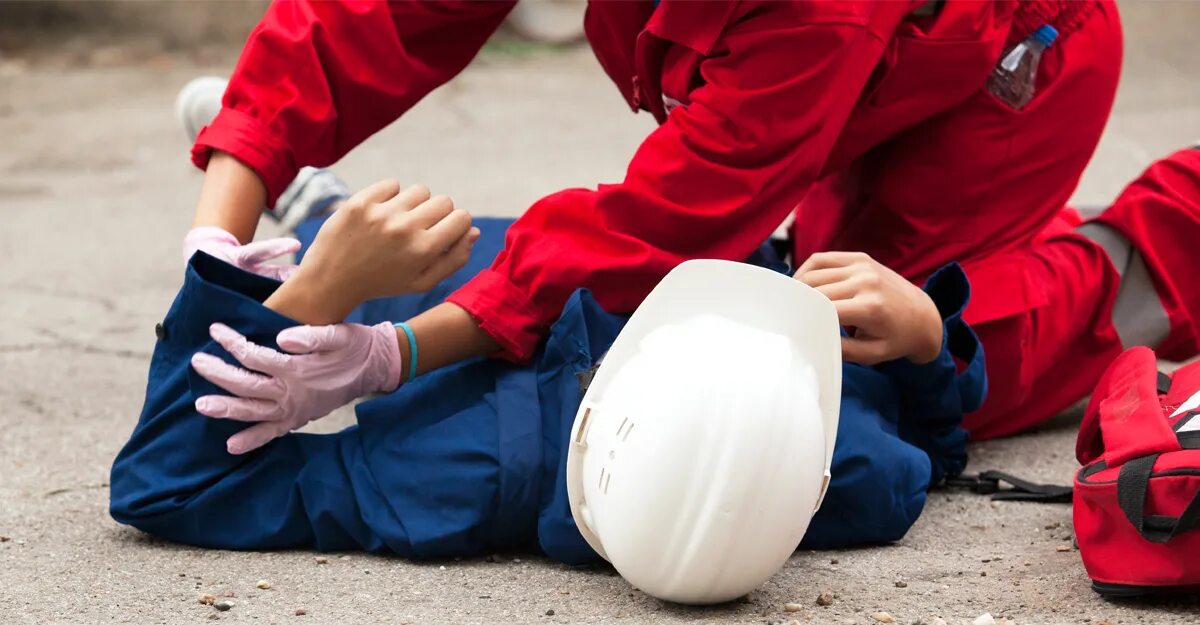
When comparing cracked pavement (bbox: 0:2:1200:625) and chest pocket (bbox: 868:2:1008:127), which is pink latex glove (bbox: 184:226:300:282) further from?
chest pocket (bbox: 868:2:1008:127)

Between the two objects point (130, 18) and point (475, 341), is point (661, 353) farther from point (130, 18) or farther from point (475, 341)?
point (130, 18)

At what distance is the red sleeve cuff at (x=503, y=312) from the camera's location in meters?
1.45

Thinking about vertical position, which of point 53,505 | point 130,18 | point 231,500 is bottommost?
point 130,18

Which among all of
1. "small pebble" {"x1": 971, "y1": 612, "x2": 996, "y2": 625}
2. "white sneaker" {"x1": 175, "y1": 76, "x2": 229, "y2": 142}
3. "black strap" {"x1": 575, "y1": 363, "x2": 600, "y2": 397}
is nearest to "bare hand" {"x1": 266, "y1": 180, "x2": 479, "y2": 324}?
"black strap" {"x1": 575, "y1": 363, "x2": 600, "y2": 397}

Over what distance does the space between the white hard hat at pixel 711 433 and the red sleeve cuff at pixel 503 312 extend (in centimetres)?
21

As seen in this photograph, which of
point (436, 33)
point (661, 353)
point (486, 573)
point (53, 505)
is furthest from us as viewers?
point (436, 33)

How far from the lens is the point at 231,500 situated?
4.65ft

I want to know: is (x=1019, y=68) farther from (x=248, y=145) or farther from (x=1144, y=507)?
(x=248, y=145)

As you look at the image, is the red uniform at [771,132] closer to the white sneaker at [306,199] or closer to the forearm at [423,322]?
the forearm at [423,322]

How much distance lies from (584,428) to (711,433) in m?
0.14

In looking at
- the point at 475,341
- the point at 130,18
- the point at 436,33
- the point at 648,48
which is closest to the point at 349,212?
the point at 475,341

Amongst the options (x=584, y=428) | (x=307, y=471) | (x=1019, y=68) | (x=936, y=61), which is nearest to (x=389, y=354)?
(x=307, y=471)

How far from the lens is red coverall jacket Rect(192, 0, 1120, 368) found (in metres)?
1.45

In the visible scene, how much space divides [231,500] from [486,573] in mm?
269
